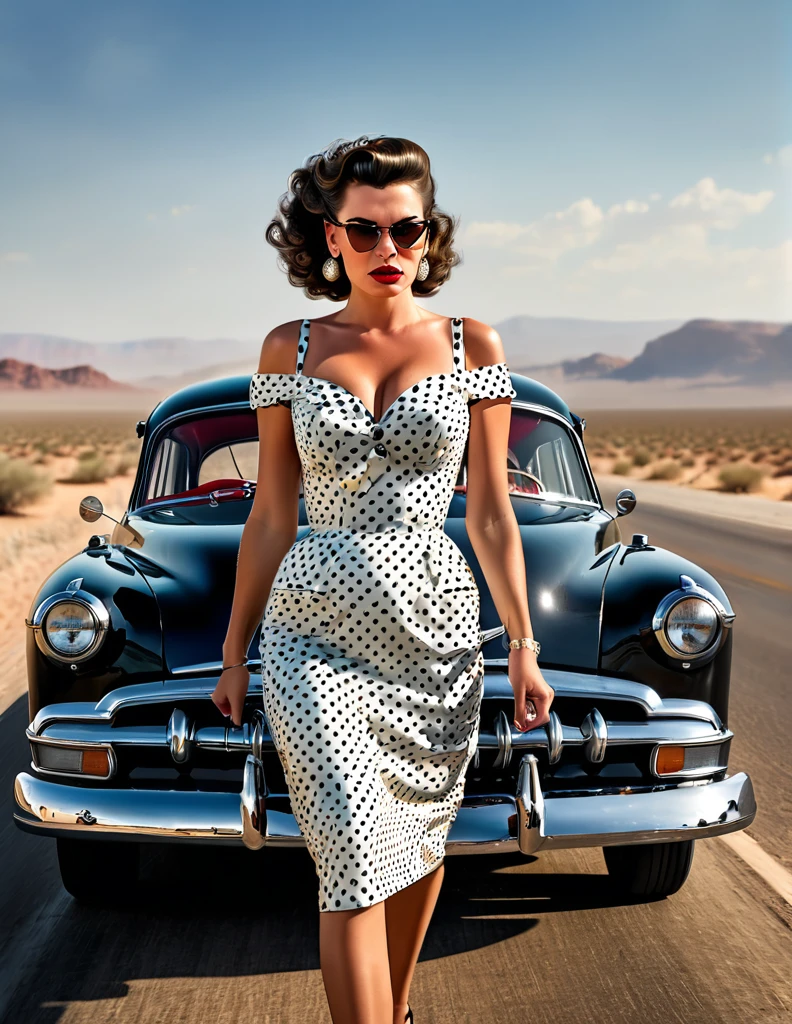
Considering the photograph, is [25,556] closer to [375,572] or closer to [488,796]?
[488,796]

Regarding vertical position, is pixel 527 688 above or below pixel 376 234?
below

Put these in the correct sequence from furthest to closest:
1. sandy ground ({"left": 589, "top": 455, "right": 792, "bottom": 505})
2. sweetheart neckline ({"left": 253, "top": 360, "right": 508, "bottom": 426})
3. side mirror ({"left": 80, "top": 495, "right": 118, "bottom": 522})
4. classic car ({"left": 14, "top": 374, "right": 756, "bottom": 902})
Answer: sandy ground ({"left": 589, "top": 455, "right": 792, "bottom": 505})
side mirror ({"left": 80, "top": 495, "right": 118, "bottom": 522})
classic car ({"left": 14, "top": 374, "right": 756, "bottom": 902})
sweetheart neckline ({"left": 253, "top": 360, "right": 508, "bottom": 426})

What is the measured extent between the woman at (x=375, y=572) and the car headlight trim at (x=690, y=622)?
4.22 feet

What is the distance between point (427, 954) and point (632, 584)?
4.33ft

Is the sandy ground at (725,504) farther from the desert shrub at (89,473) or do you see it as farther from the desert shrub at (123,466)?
the desert shrub at (123,466)

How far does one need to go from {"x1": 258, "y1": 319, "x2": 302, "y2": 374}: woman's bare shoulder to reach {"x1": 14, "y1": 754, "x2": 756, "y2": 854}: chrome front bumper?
3.93 ft

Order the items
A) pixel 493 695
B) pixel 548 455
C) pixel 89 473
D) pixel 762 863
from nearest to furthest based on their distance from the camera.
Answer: pixel 493 695, pixel 762 863, pixel 548 455, pixel 89 473

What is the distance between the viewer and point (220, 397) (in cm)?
521

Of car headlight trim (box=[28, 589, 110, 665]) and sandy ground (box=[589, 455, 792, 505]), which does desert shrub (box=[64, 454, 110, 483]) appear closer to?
sandy ground (box=[589, 455, 792, 505])

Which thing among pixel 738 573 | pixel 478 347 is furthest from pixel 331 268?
pixel 738 573

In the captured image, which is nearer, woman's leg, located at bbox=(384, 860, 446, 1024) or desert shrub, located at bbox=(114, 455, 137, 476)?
woman's leg, located at bbox=(384, 860, 446, 1024)

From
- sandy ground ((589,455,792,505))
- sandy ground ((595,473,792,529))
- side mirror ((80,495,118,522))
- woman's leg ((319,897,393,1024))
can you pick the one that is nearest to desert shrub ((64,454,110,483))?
sandy ground ((589,455,792,505))

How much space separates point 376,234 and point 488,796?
167 centimetres

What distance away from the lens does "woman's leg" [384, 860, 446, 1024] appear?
8.31 ft
